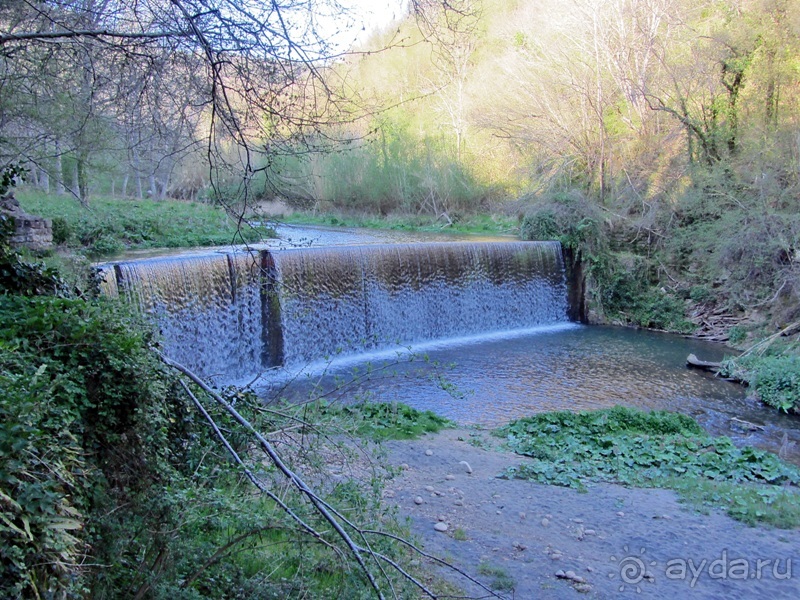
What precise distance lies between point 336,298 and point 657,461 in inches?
239

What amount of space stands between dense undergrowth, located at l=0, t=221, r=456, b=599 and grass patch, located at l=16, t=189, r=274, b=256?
6.70 metres

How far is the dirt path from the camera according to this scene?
3.40 m

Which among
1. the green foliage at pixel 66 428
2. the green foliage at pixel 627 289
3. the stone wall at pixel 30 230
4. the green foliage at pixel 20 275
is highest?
the stone wall at pixel 30 230

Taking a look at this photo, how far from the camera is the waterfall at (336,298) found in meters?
8.59

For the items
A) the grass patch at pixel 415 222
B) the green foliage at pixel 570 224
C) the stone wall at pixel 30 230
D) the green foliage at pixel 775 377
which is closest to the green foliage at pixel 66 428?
the stone wall at pixel 30 230

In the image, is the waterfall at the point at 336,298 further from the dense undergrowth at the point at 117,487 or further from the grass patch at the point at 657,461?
the dense undergrowth at the point at 117,487

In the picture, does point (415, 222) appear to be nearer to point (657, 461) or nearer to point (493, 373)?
point (493, 373)

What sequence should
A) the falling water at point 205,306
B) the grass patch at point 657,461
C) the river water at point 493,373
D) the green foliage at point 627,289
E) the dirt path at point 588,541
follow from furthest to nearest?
the green foliage at point 627,289, the falling water at point 205,306, the river water at point 493,373, the grass patch at point 657,461, the dirt path at point 588,541

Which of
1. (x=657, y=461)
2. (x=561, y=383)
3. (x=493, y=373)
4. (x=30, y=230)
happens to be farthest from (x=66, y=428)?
(x=493, y=373)

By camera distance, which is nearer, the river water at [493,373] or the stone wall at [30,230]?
the river water at [493,373]

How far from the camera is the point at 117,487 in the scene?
2.29 m

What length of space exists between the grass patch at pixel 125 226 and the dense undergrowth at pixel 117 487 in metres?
6.70

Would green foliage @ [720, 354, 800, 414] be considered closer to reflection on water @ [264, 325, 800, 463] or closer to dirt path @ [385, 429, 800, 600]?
reflection on water @ [264, 325, 800, 463]

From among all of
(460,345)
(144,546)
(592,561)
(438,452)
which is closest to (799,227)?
(460,345)
